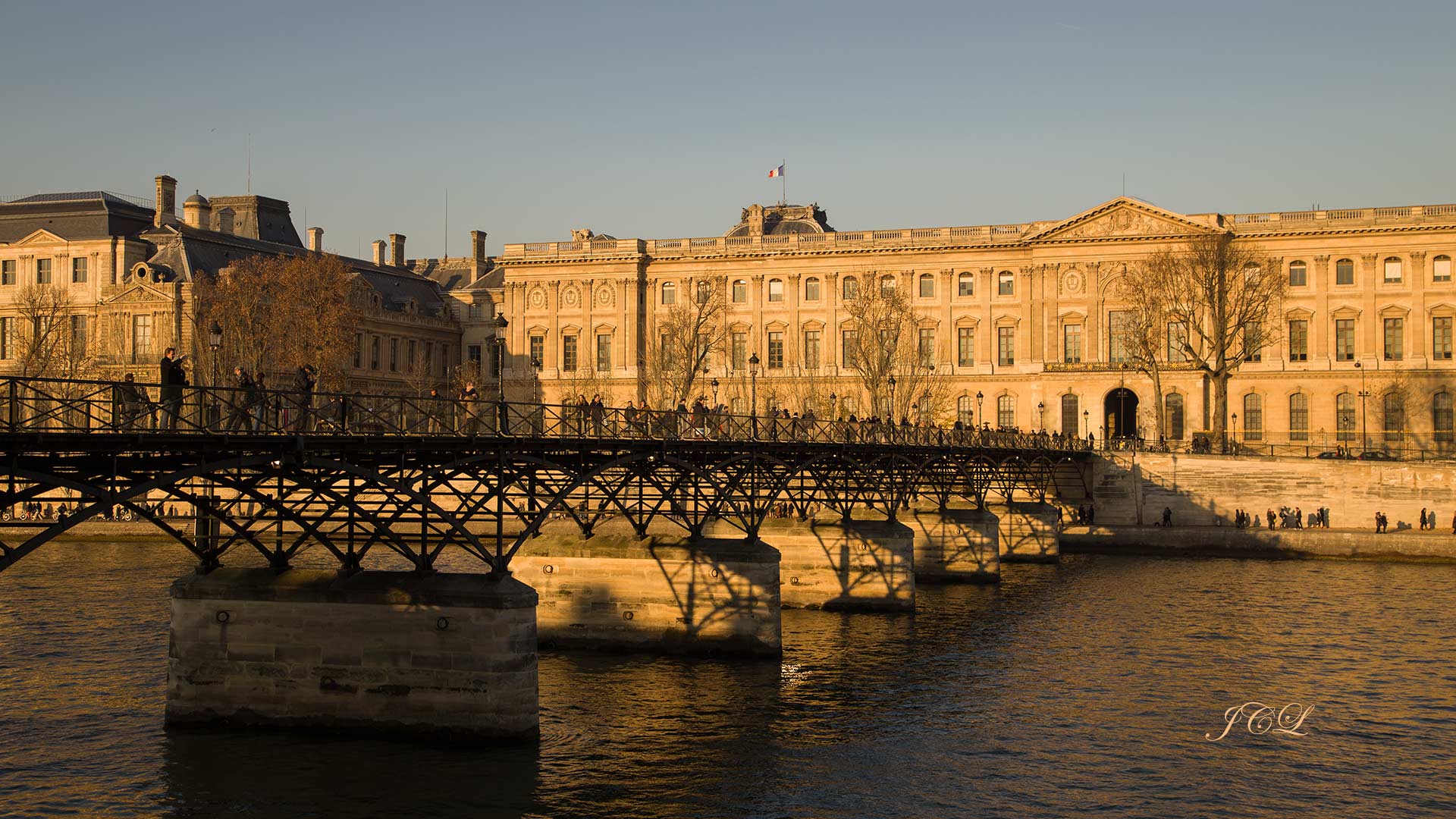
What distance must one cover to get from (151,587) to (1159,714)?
33.9 m

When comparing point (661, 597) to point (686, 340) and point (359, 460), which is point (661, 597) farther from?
point (686, 340)

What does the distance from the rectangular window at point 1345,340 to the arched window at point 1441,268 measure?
5807mm

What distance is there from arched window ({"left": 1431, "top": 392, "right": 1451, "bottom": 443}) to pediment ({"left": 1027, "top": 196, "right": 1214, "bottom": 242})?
1830 cm

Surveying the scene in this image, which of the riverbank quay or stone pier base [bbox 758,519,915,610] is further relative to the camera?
the riverbank quay

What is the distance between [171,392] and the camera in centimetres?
2342

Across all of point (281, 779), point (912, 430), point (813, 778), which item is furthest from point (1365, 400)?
point (281, 779)

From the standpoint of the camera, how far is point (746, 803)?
2466cm

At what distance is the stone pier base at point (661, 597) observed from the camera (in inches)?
1484

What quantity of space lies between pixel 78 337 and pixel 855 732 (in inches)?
3111

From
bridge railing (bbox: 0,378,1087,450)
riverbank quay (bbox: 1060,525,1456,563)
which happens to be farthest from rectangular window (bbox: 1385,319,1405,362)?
bridge railing (bbox: 0,378,1087,450)

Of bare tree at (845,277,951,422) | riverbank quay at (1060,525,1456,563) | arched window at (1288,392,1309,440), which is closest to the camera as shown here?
riverbank quay at (1060,525,1456,563)

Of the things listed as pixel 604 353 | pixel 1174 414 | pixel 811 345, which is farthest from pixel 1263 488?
pixel 604 353

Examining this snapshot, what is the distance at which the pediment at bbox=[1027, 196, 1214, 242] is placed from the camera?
100m

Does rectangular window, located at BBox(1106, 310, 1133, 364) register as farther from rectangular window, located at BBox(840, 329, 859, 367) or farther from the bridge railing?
the bridge railing
